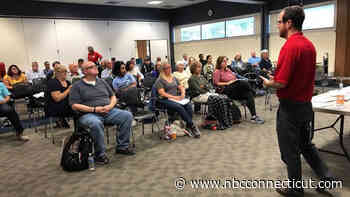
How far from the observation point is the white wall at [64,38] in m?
9.08

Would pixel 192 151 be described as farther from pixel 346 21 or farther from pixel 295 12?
pixel 346 21

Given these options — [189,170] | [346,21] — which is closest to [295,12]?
[189,170]

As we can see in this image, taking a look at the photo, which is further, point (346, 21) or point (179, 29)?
point (179, 29)

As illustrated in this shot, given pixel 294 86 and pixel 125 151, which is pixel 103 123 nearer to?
pixel 125 151

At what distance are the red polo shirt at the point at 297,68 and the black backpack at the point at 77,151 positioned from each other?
2.23m

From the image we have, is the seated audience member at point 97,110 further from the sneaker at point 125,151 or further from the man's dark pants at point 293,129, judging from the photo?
the man's dark pants at point 293,129

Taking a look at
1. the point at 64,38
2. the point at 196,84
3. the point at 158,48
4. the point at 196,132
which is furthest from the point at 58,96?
the point at 158,48

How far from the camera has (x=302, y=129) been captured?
2.13 meters

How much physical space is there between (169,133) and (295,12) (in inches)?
104

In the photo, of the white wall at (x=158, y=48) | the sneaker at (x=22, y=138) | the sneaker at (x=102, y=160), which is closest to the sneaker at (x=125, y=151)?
the sneaker at (x=102, y=160)

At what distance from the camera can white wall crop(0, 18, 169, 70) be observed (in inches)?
357

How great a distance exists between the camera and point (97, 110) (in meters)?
3.29

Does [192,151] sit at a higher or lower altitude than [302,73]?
lower

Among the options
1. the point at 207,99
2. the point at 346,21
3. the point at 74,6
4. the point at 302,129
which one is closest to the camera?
the point at 302,129
